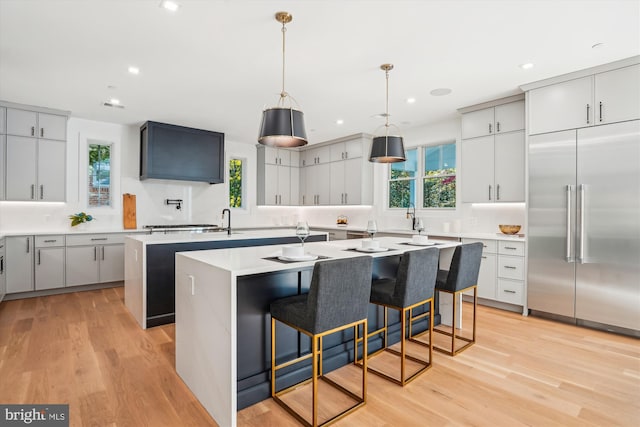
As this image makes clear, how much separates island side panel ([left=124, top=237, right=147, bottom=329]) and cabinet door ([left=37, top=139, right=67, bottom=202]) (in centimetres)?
205

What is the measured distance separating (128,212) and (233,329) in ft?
15.7

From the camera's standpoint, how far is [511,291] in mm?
4105

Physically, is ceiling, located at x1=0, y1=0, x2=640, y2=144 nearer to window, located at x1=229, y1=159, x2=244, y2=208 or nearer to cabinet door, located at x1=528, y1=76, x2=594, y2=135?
cabinet door, located at x1=528, y1=76, x2=594, y2=135

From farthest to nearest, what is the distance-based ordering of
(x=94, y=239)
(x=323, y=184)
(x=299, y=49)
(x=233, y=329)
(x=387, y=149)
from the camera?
(x=323, y=184)
(x=94, y=239)
(x=387, y=149)
(x=299, y=49)
(x=233, y=329)

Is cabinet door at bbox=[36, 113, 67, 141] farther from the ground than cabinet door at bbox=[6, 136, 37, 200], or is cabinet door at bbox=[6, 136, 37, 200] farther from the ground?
cabinet door at bbox=[36, 113, 67, 141]

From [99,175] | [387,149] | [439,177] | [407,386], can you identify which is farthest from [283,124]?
[99,175]

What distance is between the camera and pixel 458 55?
319 cm

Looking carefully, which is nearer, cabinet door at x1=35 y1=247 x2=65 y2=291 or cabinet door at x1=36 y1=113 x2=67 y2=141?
cabinet door at x1=35 y1=247 x2=65 y2=291

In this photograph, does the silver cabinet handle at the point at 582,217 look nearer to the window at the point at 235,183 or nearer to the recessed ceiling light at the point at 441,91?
the recessed ceiling light at the point at 441,91

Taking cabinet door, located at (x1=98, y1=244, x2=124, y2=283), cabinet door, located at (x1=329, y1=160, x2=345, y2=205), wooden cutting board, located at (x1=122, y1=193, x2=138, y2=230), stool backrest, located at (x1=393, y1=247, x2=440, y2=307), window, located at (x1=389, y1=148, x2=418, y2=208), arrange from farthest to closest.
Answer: cabinet door, located at (x1=329, y1=160, x2=345, y2=205) < window, located at (x1=389, y1=148, x2=418, y2=208) < wooden cutting board, located at (x1=122, y1=193, x2=138, y2=230) < cabinet door, located at (x1=98, y1=244, x2=124, y2=283) < stool backrest, located at (x1=393, y1=247, x2=440, y2=307)

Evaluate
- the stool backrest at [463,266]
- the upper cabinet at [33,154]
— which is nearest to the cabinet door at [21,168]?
the upper cabinet at [33,154]

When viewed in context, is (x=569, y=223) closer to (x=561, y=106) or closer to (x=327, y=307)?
(x=561, y=106)

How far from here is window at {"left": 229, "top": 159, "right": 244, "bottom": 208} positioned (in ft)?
23.1

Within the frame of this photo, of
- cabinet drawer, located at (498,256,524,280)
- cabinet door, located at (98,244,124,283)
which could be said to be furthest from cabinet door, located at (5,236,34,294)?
cabinet drawer, located at (498,256,524,280)
